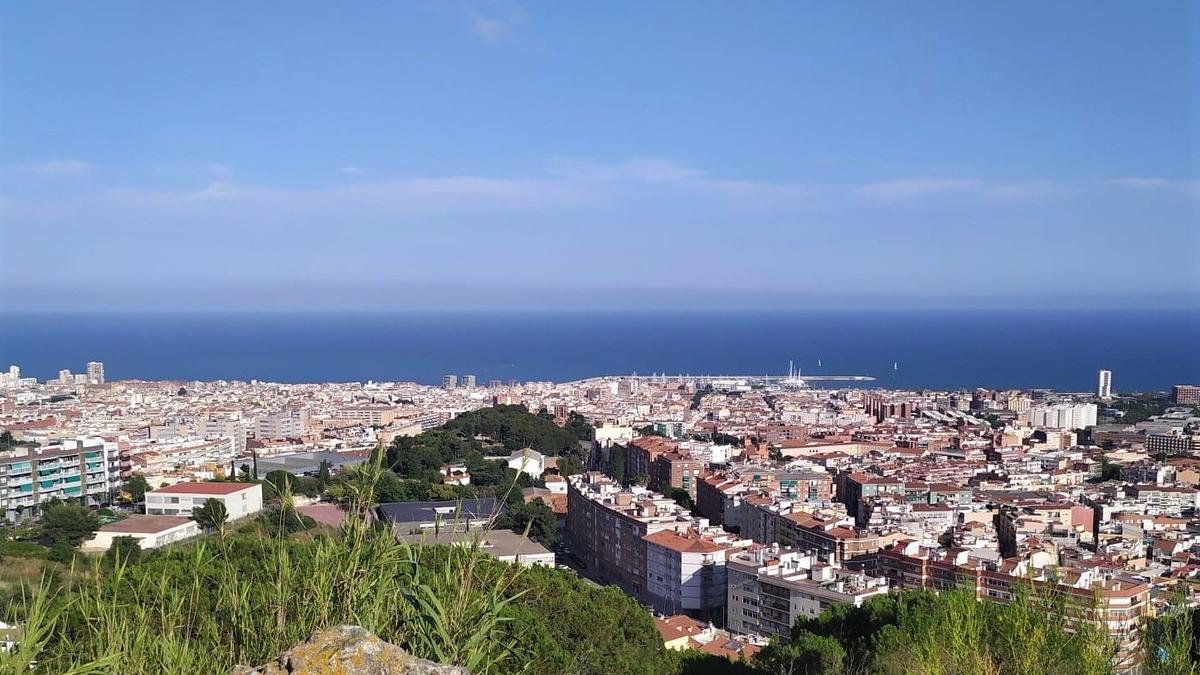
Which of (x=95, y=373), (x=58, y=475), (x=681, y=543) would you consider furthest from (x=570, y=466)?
(x=95, y=373)

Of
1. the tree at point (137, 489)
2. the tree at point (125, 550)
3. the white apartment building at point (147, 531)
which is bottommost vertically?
the tree at point (137, 489)

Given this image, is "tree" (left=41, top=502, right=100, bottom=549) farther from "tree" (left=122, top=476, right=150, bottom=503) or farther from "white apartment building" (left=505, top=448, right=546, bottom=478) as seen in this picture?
"white apartment building" (left=505, top=448, right=546, bottom=478)

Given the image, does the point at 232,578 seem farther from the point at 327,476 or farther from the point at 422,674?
the point at 327,476

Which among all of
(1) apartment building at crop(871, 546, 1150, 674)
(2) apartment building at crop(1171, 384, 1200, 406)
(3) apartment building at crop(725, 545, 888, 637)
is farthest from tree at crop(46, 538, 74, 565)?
(2) apartment building at crop(1171, 384, 1200, 406)

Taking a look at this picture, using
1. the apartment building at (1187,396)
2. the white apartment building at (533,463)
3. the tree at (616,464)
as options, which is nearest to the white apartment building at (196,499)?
the white apartment building at (533,463)

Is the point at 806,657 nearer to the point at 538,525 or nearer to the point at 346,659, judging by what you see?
the point at 346,659

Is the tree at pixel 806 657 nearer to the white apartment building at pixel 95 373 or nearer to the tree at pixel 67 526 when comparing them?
the tree at pixel 67 526

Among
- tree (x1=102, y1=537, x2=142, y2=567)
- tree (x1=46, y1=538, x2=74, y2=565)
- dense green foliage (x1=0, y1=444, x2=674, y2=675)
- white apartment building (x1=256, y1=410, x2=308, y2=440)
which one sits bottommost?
white apartment building (x1=256, y1=410, x2=308, y2=440)
